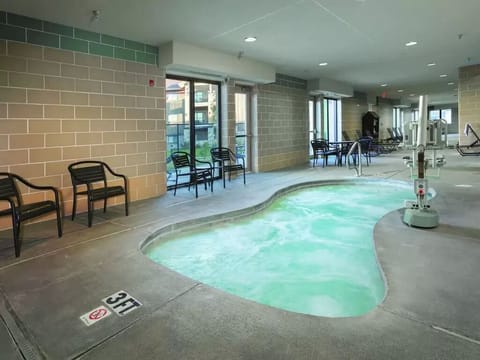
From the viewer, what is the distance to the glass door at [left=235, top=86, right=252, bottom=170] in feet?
25.0

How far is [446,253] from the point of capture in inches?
103

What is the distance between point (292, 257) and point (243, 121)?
4.85m

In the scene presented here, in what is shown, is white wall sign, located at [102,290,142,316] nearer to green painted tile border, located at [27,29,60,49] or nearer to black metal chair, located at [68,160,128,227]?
black metal chair, located at [68,160,128,227]

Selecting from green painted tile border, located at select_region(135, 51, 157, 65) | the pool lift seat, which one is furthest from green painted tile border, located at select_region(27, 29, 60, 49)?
the pool lift seat

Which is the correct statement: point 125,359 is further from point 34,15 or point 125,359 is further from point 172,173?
point 172,173

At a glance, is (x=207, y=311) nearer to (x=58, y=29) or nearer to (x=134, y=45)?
(x=58, y=29)

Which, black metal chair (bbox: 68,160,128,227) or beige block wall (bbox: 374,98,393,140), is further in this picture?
beige block wall (bbox: 374,98,393,140)

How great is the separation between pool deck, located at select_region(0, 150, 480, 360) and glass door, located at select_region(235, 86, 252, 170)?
15.4 ft

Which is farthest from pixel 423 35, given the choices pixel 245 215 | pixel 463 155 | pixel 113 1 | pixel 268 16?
pixel 463 155

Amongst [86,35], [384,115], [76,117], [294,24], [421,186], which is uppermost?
[384,115]

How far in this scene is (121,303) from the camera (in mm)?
2000

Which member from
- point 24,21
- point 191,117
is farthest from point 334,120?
point 24,21

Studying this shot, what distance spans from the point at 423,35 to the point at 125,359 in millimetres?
5971

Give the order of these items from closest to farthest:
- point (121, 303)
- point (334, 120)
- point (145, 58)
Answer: point (121, 303)
point (145, 58)
point (334, 120)
